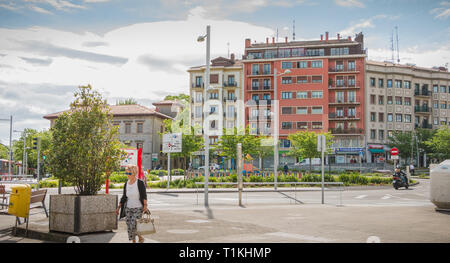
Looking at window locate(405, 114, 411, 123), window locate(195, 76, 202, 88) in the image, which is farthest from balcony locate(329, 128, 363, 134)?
window locate(195, 76, 202, 88)

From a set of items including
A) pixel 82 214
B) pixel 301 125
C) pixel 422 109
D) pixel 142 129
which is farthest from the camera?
pixel 422 109

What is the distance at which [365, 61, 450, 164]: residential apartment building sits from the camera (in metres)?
73.1

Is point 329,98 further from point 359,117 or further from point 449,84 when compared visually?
point 449,84

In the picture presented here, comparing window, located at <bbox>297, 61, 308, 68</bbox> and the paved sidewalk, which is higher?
window, located at <bbox>297, 61, 308, 68</bbox>

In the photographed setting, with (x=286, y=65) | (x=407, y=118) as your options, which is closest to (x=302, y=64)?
(x=286, y=65)

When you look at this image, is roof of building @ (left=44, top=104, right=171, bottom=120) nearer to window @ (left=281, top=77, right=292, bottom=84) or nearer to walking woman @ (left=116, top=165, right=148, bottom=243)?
window @ (left=281, top=77, right=292, bottom=84)

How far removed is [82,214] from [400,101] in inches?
2985

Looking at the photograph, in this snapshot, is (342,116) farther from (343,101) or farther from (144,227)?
(144,227)

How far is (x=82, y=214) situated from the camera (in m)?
8.44

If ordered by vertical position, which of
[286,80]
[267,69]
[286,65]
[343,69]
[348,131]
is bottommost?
[348,131]

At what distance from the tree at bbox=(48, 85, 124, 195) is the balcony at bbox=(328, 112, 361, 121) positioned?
66.1m

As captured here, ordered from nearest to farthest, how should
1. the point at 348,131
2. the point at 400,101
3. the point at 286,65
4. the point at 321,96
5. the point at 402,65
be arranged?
the point at 348,131 < the point at 321,96 < the point at 286,65 < the point at 400,101 < the point at 402,65

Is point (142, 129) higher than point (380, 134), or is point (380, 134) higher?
point (142, 129)
